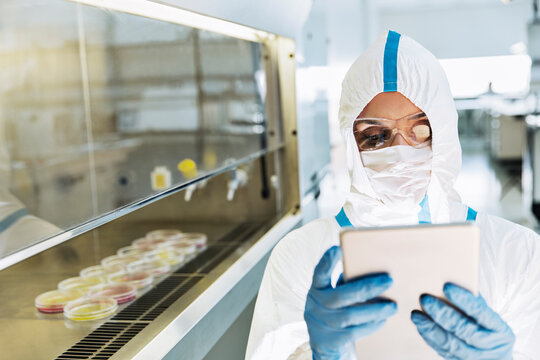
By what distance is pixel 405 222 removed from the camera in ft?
4.50

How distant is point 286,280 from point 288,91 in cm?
135

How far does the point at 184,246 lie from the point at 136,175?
333 mm

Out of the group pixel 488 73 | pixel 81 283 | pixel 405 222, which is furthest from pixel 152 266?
pixel 488 73

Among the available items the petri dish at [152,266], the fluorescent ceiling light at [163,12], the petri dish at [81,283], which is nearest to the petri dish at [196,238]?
the petri dish at [152,266]

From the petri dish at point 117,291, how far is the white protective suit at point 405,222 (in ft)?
1.81

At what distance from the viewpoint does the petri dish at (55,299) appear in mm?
1667

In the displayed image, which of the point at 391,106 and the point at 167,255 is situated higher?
the point at 391,106

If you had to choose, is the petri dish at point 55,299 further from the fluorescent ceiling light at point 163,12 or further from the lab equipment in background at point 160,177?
the fluorescent ceiling light at point 163,12

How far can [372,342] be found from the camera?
38.8 inches

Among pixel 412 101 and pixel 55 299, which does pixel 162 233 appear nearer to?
pixel 55 299

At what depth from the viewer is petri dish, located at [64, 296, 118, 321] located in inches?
62.4

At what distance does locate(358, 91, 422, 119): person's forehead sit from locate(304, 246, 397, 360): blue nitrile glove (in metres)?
0.47

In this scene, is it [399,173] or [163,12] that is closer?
[399,173]

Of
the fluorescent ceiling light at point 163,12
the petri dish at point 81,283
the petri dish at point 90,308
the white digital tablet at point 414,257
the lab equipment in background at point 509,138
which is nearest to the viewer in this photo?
the white digital tablet at point 414,257
